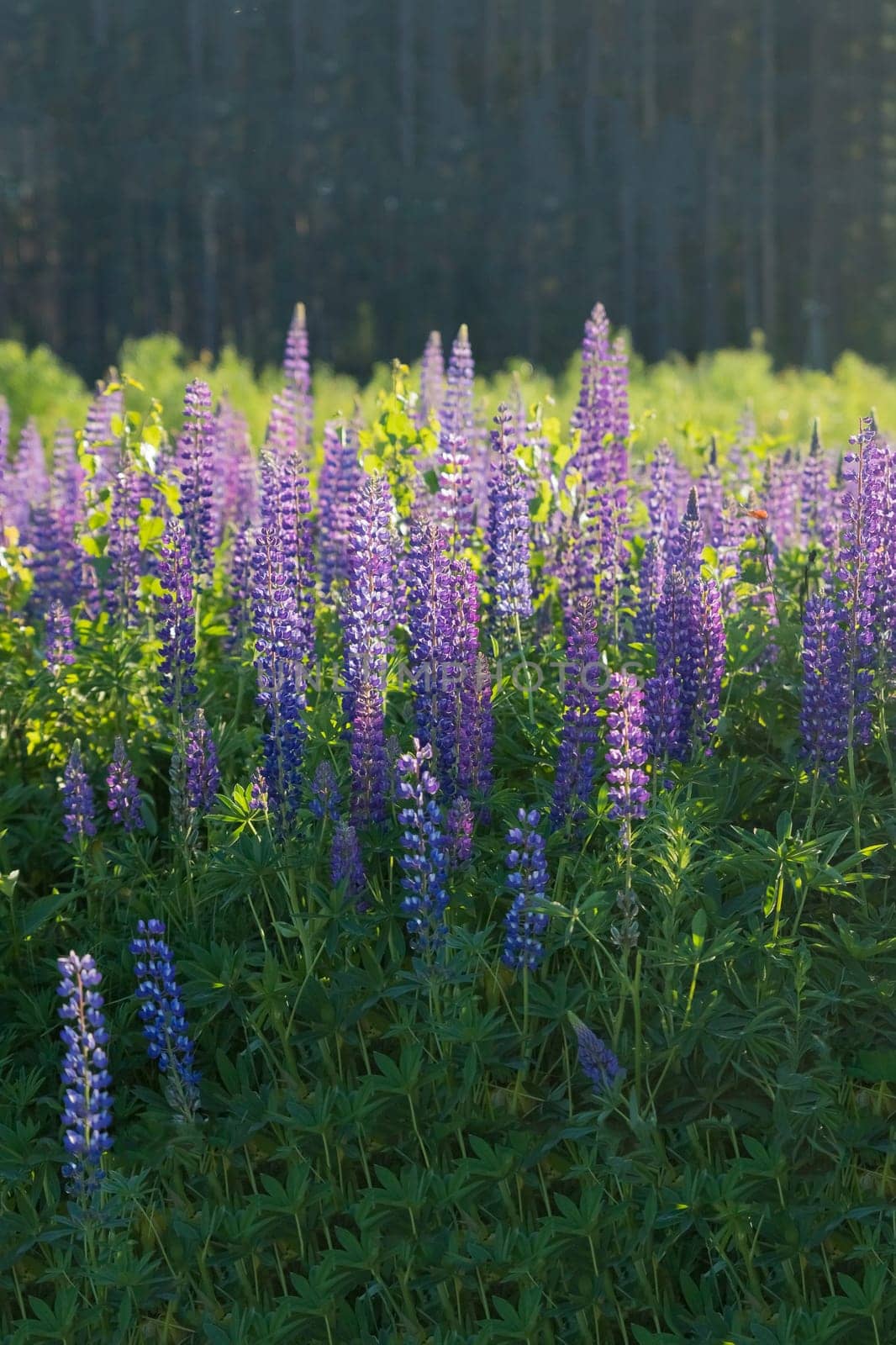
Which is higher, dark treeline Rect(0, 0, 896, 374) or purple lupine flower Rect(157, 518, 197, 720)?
dark treeline Rect(0, 0, 896, 374)

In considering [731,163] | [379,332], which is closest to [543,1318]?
[379,332]

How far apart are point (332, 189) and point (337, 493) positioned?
87.7ft

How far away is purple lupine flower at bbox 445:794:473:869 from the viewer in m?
3.51

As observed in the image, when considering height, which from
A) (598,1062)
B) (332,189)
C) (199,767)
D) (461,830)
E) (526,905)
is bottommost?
(598,1062)

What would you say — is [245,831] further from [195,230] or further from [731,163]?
[731,163]

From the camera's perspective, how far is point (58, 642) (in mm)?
4703

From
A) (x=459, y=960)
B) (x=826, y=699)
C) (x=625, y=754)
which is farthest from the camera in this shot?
(x=826, y=699)

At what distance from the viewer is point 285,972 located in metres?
3.64

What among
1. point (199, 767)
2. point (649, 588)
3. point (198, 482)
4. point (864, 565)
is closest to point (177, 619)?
point (199, 767)

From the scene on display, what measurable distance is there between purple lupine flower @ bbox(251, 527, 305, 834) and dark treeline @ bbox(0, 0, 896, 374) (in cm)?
2734

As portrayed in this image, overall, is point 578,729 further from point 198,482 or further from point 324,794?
point 198,482

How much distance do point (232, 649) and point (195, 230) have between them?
27932 millimetres

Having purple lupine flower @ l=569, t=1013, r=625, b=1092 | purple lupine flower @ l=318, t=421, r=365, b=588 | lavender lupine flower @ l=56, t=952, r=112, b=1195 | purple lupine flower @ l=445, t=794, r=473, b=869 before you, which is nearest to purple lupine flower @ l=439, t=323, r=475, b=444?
purple lupine flower @ l=318, t=421, r=365, b=588

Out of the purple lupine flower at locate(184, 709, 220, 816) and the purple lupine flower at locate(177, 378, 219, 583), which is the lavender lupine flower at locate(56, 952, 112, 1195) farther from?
the purple lupine flower at locate(177, 378, 219, 583)
